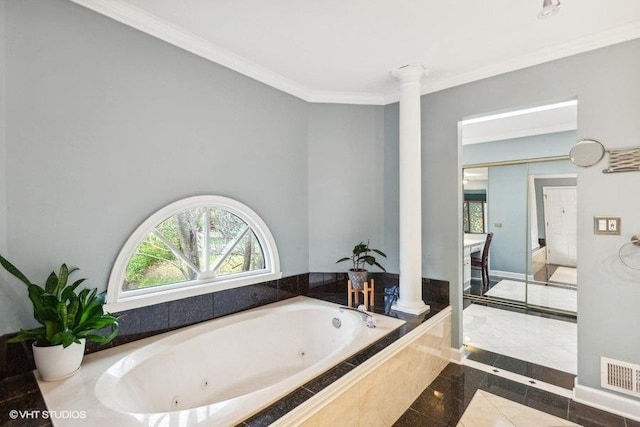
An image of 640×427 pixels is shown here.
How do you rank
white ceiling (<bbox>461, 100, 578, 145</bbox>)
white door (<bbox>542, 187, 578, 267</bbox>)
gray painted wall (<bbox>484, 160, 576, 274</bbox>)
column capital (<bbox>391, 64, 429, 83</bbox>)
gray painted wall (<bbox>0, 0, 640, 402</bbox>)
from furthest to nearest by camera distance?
gray painted wall (<bbox>484, 160, 576, 274</bbox>)
white door (<bbox>542, 187, 578, 267</bbox>)
white ceiling (<bbox>461, 100, 578, 145</bbox>)
column capital (<bbox>391, 64, 429, 83</bbox>)
gray painted wall (<bbox>0, 0, 640, 402</bbox>)

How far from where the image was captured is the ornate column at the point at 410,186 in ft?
7.80

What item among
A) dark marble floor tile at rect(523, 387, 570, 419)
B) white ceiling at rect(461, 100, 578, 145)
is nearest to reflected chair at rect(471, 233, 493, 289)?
white ceiling at rect(461, 100, 578, 145)

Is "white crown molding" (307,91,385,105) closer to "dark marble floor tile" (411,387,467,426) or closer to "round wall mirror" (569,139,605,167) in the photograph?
"round wall mirror" (569,139,605,167)

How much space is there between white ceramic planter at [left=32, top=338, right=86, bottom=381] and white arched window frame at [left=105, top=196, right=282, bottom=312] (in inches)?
12.4

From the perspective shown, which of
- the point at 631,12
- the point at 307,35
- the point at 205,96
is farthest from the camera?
the point at 205,96

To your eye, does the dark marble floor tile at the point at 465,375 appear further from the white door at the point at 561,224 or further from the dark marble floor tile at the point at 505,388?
the white door at the point at 561,224

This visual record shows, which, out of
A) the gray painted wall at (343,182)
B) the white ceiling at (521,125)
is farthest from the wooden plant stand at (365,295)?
the white ceiling at (521,125)

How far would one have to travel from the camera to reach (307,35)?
76.2 inches

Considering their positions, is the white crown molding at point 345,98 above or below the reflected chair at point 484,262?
above

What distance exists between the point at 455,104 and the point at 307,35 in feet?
4.78

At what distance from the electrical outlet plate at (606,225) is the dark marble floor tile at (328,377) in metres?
1.94

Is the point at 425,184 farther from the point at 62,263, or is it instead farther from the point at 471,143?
the point at 62,263

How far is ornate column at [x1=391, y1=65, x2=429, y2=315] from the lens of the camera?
2377 mm

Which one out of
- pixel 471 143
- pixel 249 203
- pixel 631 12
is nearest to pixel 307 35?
pixel 249 203
